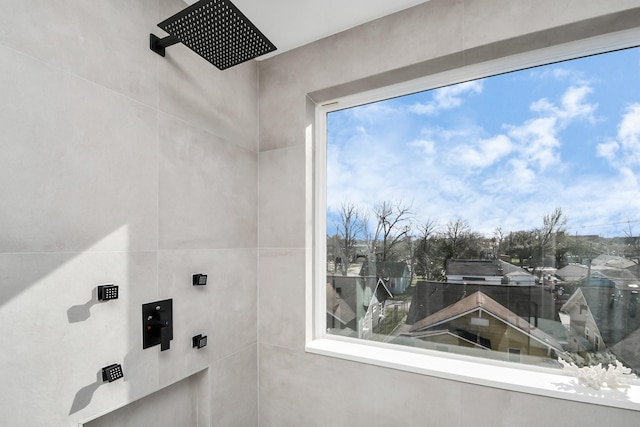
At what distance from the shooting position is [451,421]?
4.31ft

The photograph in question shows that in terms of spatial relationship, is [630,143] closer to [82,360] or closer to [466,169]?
[466,169]

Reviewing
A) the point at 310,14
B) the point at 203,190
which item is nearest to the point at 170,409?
the point at 203,190

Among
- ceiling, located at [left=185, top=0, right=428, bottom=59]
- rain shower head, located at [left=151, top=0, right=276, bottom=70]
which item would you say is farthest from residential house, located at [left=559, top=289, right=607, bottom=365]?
rain shower head, located at [left=151, top=0, right=276, bottom=70]

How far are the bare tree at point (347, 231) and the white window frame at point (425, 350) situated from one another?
0.10m

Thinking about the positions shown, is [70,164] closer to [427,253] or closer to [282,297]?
[282,297]

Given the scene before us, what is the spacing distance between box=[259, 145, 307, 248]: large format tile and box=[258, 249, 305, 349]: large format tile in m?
0.07

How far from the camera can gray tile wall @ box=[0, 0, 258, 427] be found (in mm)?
866

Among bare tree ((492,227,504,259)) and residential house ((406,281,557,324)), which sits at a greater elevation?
bare tree ((492,227,504,259))

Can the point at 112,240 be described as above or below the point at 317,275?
above

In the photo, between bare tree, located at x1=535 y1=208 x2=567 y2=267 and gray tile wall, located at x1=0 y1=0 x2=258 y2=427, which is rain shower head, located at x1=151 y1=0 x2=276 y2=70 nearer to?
gray tile wall, located at x1=0 y1=0 x2=258 y2=427

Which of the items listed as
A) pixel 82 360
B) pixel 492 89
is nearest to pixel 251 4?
pixel 492 89

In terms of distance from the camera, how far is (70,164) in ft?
3.19

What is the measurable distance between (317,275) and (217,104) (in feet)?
3.33

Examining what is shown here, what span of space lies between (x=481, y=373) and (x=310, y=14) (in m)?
1.74
